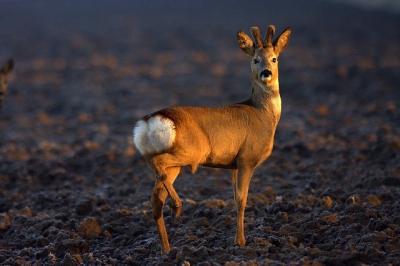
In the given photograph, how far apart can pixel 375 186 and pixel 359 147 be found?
8.33 feet

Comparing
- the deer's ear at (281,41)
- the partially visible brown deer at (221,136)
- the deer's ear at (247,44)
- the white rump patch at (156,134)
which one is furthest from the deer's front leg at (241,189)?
the deer's ear at (281,41)

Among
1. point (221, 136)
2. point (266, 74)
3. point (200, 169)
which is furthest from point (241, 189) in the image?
point (200, 169)

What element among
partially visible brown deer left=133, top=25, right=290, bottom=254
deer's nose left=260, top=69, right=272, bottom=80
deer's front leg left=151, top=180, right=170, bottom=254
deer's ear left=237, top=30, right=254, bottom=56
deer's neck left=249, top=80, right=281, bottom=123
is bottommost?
deer's front leg left=151, top=180, right=170, bottom=254

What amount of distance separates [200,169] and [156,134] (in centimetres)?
508

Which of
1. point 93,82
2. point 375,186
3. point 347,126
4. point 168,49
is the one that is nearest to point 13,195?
point 375,186

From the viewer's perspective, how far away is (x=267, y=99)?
336 inches

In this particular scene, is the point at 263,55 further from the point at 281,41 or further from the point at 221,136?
the point at 221,136

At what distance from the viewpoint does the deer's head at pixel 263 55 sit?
27.3ft

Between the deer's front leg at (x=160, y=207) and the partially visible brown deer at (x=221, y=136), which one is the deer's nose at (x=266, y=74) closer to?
the partially visible brown deer at (x=221, y=136)

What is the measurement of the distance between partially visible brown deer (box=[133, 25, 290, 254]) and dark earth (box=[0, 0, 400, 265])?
2.13 feet

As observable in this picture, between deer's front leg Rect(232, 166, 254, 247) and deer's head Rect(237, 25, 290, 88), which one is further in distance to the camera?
deer's head Rect(237, 25, 290, 88)

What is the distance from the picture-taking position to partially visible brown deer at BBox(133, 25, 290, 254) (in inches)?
289

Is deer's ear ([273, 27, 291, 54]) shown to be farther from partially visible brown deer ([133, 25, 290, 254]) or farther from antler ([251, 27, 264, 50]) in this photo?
antler ([251, 27, 264, 50])

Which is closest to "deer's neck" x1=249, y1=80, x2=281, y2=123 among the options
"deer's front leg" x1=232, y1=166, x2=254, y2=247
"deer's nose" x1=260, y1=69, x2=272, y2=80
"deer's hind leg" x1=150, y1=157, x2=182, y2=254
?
"deer's nose" x1=260, y1=69, x2=272, y2=80
